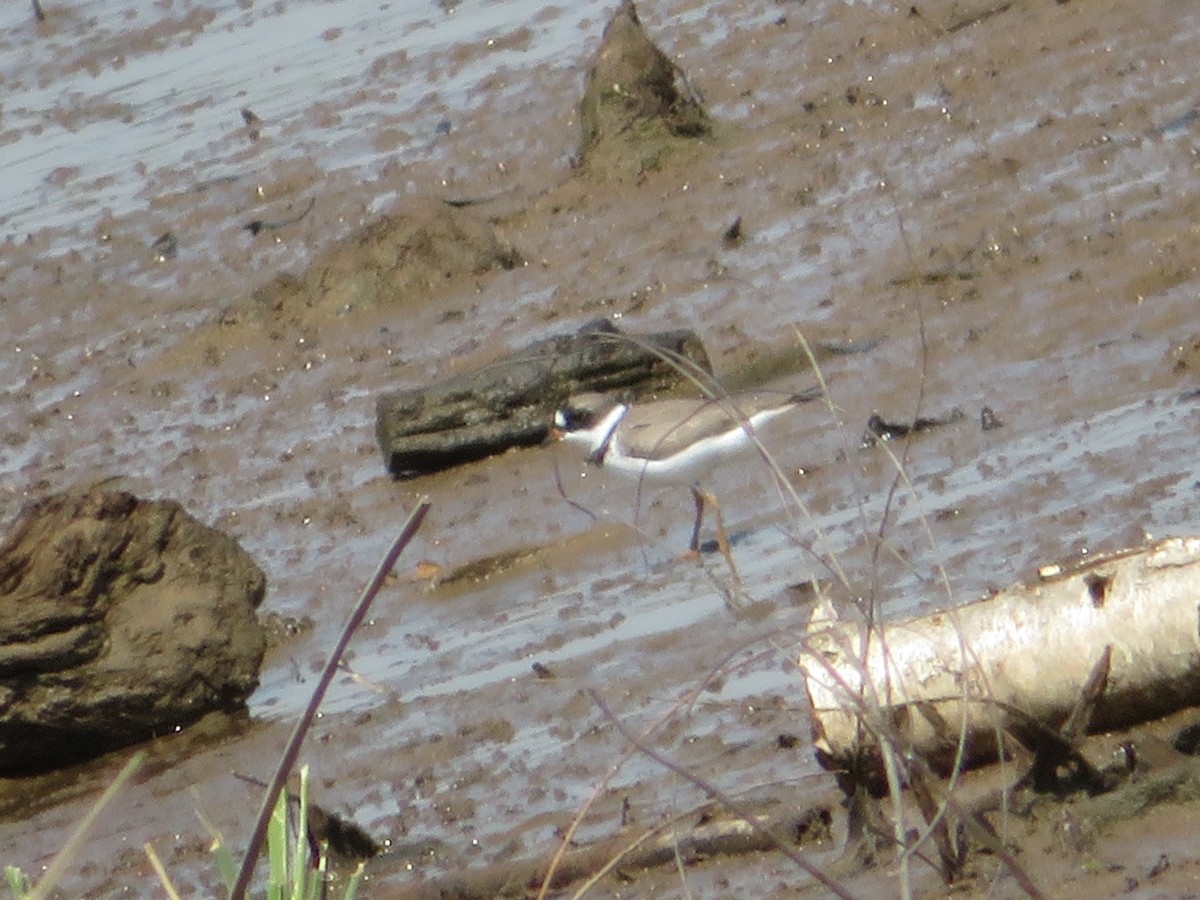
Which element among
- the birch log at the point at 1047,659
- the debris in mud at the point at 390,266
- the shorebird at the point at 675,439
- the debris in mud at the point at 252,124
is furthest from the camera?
the debris in mud at the point at 252,124

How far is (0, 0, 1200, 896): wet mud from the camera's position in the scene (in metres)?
6.48

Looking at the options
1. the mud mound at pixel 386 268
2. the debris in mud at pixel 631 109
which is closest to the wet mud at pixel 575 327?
the mud mound at pixel 386 268

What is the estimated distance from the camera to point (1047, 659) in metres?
5.29

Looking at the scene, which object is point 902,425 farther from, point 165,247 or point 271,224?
point 165,247

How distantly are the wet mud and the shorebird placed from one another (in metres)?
0.17

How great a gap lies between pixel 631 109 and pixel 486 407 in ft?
11.0

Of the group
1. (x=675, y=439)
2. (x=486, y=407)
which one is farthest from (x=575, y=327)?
(x=675, y=439)

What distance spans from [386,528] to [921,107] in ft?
14.2

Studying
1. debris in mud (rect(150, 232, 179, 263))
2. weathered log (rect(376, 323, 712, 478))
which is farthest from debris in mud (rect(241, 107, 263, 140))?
weathered log (rect(376, 323, 712, 478))

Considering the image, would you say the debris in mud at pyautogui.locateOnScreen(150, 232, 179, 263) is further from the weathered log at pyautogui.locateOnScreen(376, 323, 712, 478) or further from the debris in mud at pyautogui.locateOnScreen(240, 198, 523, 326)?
the weathered log at pyautogui.locateOnScreen(376, 323, 712, 478)

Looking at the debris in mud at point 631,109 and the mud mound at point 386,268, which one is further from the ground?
the debris in mud at point 631,109

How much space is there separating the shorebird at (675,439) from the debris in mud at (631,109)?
132 inches

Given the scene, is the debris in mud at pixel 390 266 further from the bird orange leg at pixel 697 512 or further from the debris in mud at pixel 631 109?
the bird orange leg at pixel 697 512

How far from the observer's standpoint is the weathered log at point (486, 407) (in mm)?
9312
